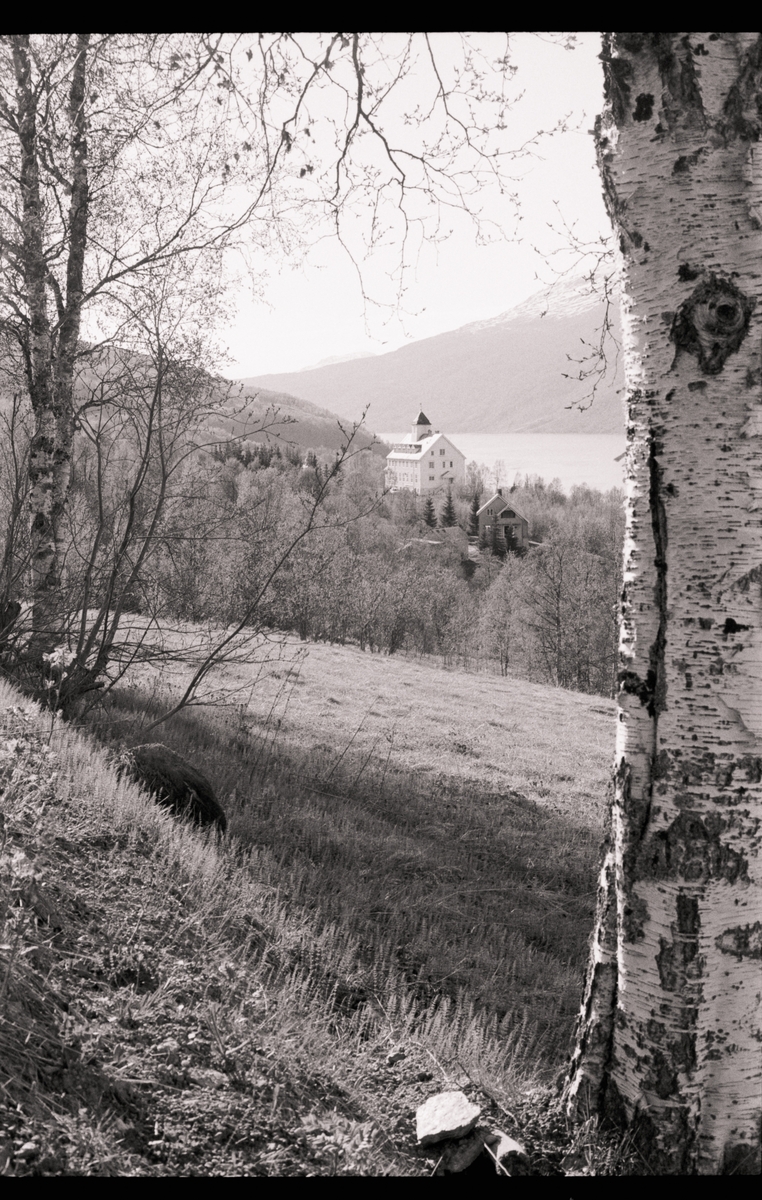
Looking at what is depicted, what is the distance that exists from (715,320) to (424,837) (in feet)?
21.6

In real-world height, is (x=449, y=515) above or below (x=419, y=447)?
below

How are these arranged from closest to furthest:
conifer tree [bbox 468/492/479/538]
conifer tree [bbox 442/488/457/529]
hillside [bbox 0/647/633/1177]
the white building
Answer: hillside [bbox 0/647/633/1177]
conifer tree [bbox 468/492/479/538]
conifer tree [bbox 442/488/457/529]
the white building

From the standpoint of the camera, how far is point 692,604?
8.30 ft

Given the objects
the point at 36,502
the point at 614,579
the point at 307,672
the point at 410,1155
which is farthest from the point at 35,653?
the point at 614,579

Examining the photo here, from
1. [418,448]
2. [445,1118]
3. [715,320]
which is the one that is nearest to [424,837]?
[445,1118]

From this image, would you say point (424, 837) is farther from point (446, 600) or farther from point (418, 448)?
point (418, 448)

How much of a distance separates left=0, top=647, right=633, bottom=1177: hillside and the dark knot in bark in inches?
95.2

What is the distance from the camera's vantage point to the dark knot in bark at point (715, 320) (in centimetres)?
250

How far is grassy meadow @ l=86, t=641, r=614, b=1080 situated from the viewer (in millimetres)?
4914

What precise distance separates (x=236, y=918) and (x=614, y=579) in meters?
44.1

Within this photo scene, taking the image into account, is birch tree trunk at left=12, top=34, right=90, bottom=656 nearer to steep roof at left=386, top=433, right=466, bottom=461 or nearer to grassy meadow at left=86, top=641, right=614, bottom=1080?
grassy meadow at left=86, top=641, right=614, bottom=1080

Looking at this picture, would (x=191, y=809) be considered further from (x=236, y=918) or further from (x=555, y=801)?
(x=555, y=801)

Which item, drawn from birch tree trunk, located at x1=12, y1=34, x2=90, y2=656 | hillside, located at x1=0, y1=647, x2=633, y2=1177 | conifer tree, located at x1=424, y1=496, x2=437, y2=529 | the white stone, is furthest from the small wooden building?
the white stone

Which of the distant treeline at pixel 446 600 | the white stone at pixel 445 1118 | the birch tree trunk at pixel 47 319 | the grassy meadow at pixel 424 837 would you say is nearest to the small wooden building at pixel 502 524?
the distant treeline at pixel 446 600
